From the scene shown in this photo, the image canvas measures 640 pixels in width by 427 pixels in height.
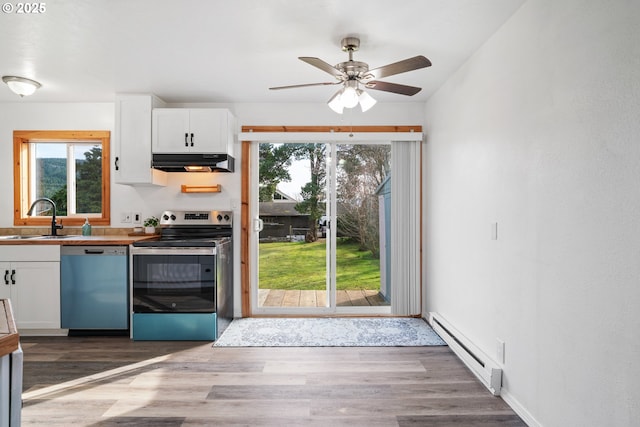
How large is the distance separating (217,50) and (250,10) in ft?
2.21

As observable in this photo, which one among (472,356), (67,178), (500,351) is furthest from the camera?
(67,178)

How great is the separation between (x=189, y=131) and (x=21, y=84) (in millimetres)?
1452

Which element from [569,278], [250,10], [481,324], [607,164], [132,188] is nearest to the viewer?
[607,164]

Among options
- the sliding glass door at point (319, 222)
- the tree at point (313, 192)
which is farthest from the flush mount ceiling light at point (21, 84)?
the tree at point (313, 192)

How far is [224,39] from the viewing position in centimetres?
267

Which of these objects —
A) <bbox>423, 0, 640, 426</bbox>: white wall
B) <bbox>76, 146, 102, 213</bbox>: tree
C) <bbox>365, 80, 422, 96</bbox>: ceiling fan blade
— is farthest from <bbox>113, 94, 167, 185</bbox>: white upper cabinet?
<bbox>423, 0, 640, 426</bbox>: white wall

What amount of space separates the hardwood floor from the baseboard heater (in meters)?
0.06

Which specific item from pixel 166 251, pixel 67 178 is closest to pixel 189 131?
pixel 166 251

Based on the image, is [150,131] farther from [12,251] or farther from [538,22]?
[538,22]

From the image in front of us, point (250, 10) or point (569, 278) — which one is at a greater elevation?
point (250, 10)

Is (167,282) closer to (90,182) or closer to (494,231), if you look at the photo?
(90,182)

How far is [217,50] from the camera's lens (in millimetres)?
2857

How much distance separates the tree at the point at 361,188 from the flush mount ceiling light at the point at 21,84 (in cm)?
299

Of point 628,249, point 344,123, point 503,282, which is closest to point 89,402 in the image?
point 503,282
